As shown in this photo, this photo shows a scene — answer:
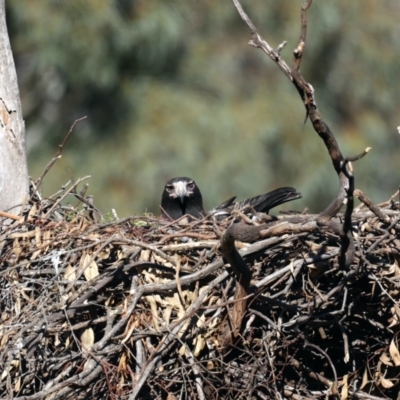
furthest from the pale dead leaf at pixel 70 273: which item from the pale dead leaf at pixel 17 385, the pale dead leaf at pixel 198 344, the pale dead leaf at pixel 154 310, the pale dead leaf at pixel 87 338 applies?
the pale dead leaf at pixel 198 344

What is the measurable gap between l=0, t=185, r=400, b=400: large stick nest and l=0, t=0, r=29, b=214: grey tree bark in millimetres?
964

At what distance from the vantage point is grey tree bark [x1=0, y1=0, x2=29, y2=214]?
7211 millimetres

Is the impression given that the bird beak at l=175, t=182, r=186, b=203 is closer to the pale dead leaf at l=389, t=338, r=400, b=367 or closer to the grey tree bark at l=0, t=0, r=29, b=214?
the grey tree bark at l=0, t=0, r=29, b=214

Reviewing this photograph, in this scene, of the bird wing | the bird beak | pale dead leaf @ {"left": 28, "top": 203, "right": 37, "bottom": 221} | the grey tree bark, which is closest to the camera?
A: pale dead leaf @ {"left": 28, "top": 203, "right": 37, "bottom": 221}

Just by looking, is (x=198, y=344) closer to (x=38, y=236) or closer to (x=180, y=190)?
(x=38, y=236)

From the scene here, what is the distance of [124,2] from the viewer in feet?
51.7

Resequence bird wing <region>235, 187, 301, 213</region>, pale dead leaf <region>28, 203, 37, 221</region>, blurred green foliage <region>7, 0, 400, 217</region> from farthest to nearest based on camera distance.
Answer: blurred green foliage <region>7, 0, 400, 217</region> → bird wing <region>235, 187, 301, 213</region> → pale dead leaf <region>28, 203, 37, 221</region>

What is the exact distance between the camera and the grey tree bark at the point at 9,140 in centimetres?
721

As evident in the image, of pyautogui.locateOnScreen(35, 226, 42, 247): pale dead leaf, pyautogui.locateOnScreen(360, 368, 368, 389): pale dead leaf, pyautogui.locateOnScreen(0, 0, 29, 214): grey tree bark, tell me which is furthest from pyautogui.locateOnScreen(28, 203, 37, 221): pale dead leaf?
pyautogui.locateOnScreen(360, 368, 368, 389): pale dead leaf

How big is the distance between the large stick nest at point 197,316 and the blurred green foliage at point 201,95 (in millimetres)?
9402

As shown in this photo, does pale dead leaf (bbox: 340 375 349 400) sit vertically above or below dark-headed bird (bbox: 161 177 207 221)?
below

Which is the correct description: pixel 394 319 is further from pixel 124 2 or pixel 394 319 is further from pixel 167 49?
pixel 167 49

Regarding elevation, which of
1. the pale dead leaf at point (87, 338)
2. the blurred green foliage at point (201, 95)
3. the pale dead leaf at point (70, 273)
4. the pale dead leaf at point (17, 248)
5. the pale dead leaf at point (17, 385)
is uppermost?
the blurred green foliage at point (201, 95)

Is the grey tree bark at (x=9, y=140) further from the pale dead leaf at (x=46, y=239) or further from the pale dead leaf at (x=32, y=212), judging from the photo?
the pale dead leaf at (x=46, y=239)
